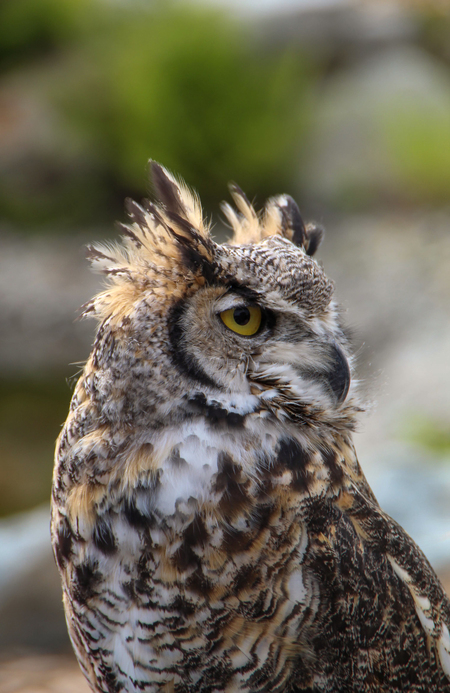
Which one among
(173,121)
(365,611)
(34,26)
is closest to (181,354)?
(365,611)

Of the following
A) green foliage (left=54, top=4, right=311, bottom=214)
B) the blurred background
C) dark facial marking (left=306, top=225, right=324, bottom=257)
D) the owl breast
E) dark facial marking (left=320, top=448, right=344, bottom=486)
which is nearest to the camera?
the owl breast

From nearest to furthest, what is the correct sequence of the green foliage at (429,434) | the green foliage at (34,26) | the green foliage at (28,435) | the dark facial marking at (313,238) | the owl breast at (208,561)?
the owl breast at (208,561), the dark facial marking at (313,238), the green foliage at (429,434), the green foliage at (28,435), the green foliage at (34,26)

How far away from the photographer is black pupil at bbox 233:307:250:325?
143 cm

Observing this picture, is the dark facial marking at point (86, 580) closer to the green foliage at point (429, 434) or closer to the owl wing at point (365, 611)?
the owl wing at point (365, 611)

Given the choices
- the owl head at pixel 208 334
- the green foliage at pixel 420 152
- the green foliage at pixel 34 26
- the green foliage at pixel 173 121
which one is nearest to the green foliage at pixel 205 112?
the green foliage at pixel 173 121

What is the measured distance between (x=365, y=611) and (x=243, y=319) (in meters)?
0.68

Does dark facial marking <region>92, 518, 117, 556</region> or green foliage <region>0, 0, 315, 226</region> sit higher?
green foliage <region>0, 0, 315, 226</region>

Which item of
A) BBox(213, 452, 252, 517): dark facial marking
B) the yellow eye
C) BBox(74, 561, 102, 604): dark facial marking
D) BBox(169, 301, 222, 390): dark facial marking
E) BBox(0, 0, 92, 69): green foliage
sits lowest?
BBox(74, 561, 102, 604): dark facial marking

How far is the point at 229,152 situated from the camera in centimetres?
786

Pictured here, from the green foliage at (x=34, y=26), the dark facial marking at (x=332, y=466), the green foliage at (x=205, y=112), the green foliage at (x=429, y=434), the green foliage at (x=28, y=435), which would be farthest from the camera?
the green foliage at (x=34, y=26)

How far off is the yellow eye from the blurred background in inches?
109

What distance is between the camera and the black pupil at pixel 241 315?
1.43 metres

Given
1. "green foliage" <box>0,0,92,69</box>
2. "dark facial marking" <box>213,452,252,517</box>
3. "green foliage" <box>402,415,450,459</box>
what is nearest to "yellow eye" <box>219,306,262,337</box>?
"dark facial marking" <box>213,452,252,517</box>

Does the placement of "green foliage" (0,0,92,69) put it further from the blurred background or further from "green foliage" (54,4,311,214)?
"green foliage" (54,4,311,214)
